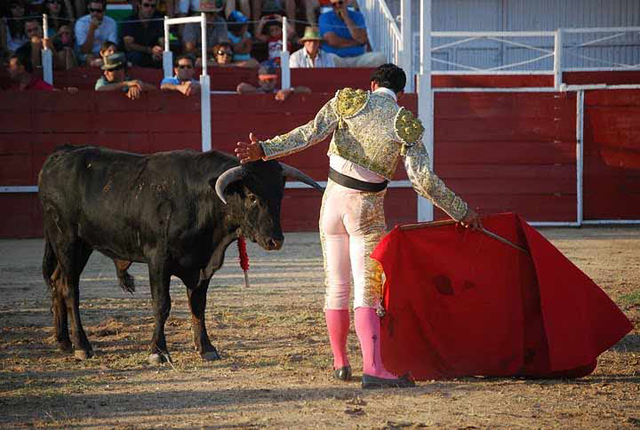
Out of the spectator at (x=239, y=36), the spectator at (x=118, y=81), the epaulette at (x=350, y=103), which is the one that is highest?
the spectator at (x=239, y=36)

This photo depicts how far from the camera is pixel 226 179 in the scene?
471cm

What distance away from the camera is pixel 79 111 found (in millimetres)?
10211

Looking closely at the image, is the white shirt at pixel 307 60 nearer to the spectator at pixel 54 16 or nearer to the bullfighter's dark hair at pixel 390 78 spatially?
the spectator at pixel 54 16

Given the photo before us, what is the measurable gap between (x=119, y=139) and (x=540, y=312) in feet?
21.7

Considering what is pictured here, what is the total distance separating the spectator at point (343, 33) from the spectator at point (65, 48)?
2.70 metres

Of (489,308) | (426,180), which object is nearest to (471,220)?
(426,180)

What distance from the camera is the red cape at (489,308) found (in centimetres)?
434

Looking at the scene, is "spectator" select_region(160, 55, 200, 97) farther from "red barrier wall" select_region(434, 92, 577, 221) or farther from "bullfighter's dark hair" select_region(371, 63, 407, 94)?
"bullfighter's dark hair" select_region(371, 63, 407, 94)

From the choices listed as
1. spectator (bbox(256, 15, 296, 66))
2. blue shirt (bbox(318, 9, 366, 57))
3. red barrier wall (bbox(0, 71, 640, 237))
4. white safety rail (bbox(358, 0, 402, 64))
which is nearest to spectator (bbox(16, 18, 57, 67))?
red barrier wall (bbox(0, 71, 640, 237))

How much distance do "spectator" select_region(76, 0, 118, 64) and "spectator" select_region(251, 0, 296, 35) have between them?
1.71 m

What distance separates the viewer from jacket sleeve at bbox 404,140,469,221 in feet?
13.5

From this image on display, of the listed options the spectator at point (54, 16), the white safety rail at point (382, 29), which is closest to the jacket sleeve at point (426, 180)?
the white safety rail at point (382, 29)

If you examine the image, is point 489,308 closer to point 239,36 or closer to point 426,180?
point 426,180

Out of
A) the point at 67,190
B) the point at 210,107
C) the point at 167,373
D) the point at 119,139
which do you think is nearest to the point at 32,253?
the point at 119,139
